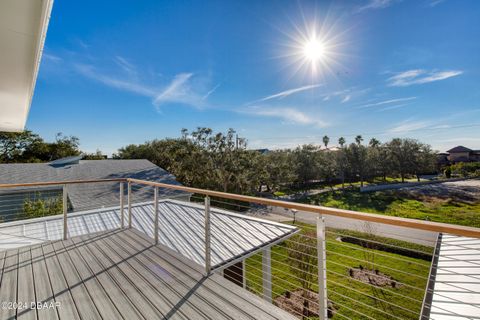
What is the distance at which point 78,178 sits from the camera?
13.0 m

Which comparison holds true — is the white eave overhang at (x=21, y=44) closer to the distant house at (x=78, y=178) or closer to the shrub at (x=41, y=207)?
the distant house at (x=78, y=178)

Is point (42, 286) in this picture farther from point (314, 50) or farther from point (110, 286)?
point (314, 50)

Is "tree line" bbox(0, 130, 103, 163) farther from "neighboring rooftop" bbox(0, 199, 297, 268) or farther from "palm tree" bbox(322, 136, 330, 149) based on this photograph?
"palm tree" bbox(322, 136, 330, 149)

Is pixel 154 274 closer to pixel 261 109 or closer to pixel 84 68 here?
pixel 84 68

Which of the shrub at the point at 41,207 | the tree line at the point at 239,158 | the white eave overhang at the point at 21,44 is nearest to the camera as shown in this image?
the white eave overhang at the point at 21,44

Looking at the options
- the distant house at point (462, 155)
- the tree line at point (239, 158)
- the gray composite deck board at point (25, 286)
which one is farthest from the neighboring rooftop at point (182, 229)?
the distant house at point (462, 155)

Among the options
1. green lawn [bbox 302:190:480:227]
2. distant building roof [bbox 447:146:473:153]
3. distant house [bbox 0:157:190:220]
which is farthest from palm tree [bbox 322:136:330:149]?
distant house [bbox 0:157:190:220]

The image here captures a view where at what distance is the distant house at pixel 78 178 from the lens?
10.6m

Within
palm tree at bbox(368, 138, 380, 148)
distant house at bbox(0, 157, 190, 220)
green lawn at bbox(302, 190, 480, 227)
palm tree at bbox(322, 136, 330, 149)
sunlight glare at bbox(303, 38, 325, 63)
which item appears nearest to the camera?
distant house at bbox(0, 157, 190, 220)

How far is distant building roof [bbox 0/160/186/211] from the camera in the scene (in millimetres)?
11172

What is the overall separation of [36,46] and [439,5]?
723 inches

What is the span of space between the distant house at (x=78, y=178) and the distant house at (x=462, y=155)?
72734mm

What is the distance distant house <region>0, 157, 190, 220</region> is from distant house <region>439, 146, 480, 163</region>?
72.7 meters

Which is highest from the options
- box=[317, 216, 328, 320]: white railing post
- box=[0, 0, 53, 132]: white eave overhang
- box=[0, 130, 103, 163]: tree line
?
box=[0, 130, 103, 163]: tree line
